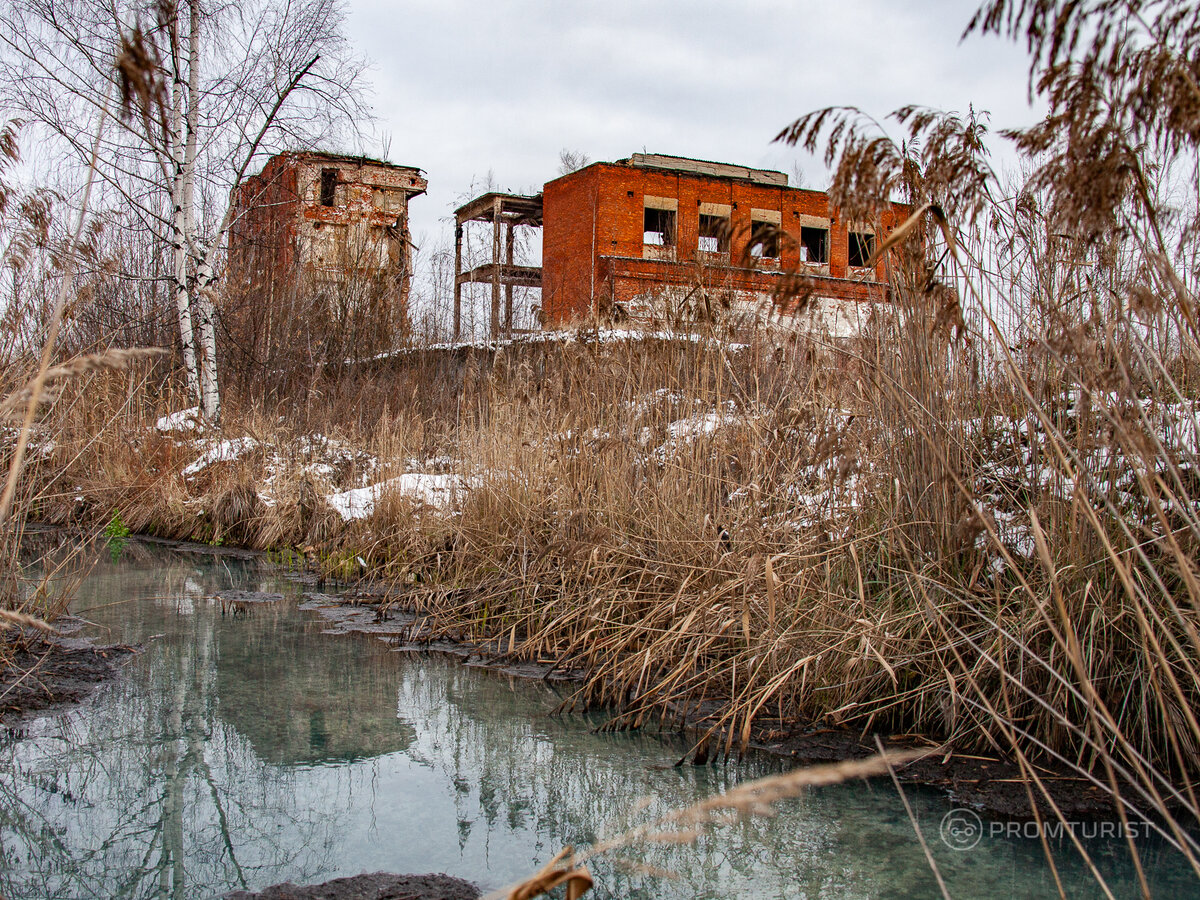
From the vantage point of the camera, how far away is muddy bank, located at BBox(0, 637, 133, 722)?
10.9ft

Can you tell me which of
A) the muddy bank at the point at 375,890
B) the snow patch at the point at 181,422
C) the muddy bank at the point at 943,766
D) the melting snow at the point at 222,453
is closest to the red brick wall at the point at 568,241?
the snow patch at the point at 181,422

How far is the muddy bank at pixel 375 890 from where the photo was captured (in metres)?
2.02

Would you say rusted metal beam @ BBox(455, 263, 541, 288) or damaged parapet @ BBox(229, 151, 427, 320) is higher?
rusted metal beam @ BBox(455, 263, 541, 288)

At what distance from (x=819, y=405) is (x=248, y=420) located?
7328mm

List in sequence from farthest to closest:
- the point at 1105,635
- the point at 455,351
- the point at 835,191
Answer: the point at 455,351 < the point at 1105,635 < the point at 835,191

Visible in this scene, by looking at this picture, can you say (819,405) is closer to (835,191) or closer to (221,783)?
(835,191)

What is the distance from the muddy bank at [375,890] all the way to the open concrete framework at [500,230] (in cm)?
1912

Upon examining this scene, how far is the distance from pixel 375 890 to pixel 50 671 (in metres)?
2.36

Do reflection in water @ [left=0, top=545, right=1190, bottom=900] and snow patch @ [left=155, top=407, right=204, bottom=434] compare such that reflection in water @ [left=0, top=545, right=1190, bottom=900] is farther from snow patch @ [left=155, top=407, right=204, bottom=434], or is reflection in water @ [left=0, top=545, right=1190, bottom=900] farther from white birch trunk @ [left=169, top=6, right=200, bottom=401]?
white birch trunk @ [left=169, top=6, right=200, bottom=401]

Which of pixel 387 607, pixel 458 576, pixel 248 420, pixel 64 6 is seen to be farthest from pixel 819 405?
pixel 64 6

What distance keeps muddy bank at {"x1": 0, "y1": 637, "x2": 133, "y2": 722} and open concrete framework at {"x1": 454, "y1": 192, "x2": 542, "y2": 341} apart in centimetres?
1715

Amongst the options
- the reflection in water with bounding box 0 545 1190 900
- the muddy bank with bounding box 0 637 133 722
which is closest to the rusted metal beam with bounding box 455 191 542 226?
the muddy bank with bounding box 0 637 133 722

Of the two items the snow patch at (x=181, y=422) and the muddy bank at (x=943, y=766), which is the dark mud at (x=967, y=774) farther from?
the snow patch at (x=181, y=422)

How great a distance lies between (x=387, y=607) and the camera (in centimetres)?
518
